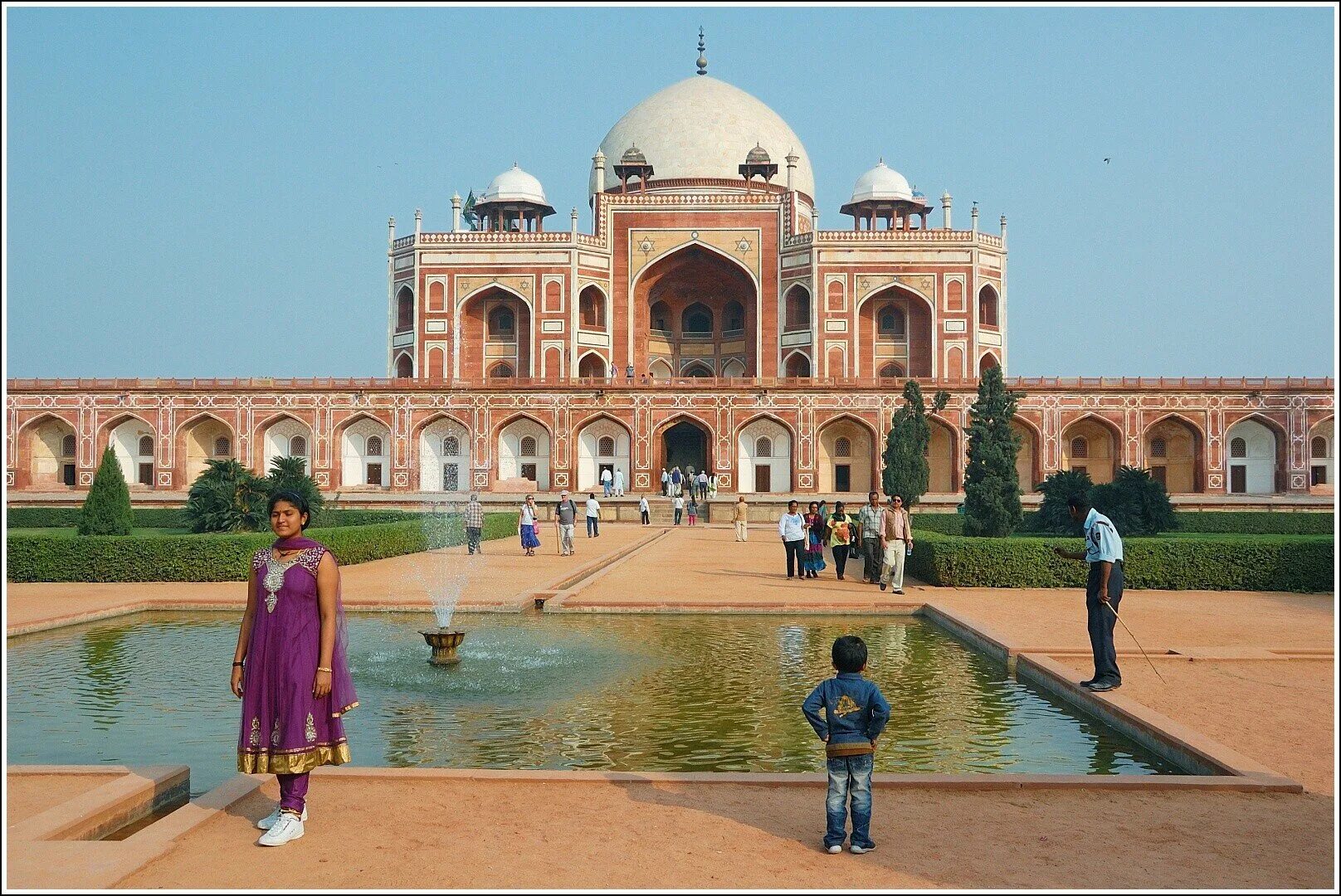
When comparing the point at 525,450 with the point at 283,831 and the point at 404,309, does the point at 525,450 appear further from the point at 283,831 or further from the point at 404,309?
the point at 283,831

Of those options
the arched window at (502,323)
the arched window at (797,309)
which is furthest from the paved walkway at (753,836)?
the arched window at (502,323)

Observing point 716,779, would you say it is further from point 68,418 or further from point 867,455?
point 68,418

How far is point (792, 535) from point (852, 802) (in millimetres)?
9118

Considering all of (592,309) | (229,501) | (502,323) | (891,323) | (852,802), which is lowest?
(852,802)

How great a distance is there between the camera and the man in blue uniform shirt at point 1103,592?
631cm

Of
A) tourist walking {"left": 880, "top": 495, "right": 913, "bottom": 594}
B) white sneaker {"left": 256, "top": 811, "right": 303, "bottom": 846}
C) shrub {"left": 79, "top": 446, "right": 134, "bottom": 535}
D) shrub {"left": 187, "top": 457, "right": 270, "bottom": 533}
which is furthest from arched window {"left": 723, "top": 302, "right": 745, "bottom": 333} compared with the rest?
white sneaker {"left": 256, "top": 811, "right": 303, "bottom": 846}

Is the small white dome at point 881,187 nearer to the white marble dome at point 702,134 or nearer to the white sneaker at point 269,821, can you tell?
the white marble dome at point 702,134

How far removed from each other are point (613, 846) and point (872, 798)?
1118mm

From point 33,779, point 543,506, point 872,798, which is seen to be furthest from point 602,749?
point 543,506

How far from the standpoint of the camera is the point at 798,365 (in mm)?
35750

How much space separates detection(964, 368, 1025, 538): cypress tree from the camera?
14.0m

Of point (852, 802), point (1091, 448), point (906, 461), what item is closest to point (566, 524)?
point (906, 461)

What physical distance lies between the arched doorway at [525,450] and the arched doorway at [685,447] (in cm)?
352

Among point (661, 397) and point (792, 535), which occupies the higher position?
point (661, 397)
